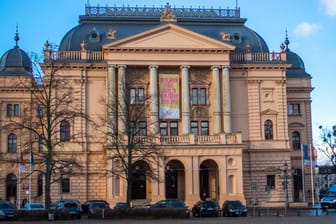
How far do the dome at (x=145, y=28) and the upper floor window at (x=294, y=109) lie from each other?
9.92 m

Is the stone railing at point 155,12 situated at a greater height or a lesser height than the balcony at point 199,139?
greater

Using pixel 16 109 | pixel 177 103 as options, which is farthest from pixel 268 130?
pixel 16 109

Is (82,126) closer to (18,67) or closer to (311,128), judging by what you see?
(18,67)

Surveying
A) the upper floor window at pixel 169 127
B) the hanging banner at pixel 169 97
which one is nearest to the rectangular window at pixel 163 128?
the upper floor window at pixel 169 127

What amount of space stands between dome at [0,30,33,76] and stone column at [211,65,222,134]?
27225 millimetres

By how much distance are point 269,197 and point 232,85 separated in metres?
15.1

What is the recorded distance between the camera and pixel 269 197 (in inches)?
3019

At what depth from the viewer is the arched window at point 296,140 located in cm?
8625

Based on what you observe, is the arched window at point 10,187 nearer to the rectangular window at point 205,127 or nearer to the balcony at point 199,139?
the balcony at point 199,139

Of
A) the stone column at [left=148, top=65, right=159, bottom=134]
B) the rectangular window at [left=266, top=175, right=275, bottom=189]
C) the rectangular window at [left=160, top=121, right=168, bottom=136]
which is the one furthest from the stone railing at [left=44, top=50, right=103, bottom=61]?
the rectangular window at [left=266, top=175, right=275, bottom=189]

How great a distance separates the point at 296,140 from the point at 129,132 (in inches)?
1442

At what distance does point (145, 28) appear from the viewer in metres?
80.0

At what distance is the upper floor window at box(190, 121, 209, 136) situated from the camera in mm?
78062

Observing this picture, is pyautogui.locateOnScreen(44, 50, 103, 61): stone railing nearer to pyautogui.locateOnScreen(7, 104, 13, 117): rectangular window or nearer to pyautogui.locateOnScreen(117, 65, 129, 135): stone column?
pyautogui.locateOnScreen(117, 65, 129, 135): stone column
